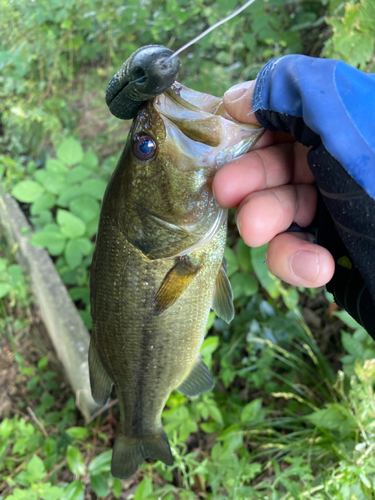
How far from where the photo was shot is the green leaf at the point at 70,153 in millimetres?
2926

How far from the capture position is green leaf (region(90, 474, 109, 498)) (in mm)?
1799

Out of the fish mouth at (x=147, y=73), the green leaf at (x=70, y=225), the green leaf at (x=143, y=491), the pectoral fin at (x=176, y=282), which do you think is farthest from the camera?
the green leaf at (x=70, y=225)

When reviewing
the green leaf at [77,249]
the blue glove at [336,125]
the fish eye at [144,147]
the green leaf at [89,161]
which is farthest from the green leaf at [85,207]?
the blue glove at [336,125]

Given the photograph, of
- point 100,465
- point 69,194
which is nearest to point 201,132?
point 100,465

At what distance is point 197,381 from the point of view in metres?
1.61

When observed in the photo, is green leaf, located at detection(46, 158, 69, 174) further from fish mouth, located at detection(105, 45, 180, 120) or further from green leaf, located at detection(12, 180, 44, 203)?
fish mouth, located at detection(105, 45, 180, 120)

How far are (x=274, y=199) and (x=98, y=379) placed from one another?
A: 1.12 m

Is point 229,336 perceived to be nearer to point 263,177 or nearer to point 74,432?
point 74,432

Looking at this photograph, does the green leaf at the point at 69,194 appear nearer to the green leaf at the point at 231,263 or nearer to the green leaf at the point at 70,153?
the green leaf at the point at 70,153

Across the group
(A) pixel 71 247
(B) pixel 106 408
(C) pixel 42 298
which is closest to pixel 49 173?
(A) pixel 71 247

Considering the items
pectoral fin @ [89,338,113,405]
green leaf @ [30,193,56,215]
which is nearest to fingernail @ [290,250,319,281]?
pectoral fin @ [89,338,113,405]

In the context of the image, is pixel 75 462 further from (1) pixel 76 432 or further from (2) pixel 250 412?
(2) pixel 250 412

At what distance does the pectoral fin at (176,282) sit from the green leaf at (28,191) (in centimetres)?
220

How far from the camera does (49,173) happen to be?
9.52 ft
